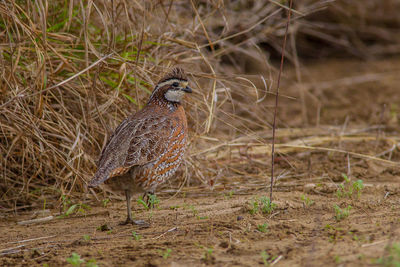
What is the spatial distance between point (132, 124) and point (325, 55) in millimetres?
7963

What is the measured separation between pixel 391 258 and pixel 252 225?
1221 mm

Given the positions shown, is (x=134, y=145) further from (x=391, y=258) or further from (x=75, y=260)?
(x=391, y=258)

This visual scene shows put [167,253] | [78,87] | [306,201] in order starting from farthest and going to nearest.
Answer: [78,87] → [306,201] → [167,253]

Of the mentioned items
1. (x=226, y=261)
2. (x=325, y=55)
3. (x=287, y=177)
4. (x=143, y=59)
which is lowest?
(x=226, y=261)

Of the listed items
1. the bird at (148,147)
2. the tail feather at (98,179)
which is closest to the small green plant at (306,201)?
the bird at (148,147)

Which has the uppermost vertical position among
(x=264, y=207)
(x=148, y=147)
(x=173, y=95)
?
(x=173, y=95)

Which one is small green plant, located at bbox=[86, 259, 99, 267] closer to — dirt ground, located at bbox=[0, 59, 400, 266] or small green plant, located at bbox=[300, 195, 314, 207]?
dirt ground, located at bbox=[0, 59, 400, 266]

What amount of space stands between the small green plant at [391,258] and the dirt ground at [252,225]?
0.01 metres

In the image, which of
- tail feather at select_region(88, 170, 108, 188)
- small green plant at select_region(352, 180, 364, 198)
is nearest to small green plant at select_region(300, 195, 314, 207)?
small green plant at select_region(352, 180, 364, 198)

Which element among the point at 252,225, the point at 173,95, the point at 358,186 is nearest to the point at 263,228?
the point at 252,225

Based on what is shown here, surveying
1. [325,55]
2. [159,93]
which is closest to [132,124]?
[159,93]

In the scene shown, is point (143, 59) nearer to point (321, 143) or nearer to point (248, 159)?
point (248, 159)

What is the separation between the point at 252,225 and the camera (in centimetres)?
377

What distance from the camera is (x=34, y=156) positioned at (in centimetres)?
483
